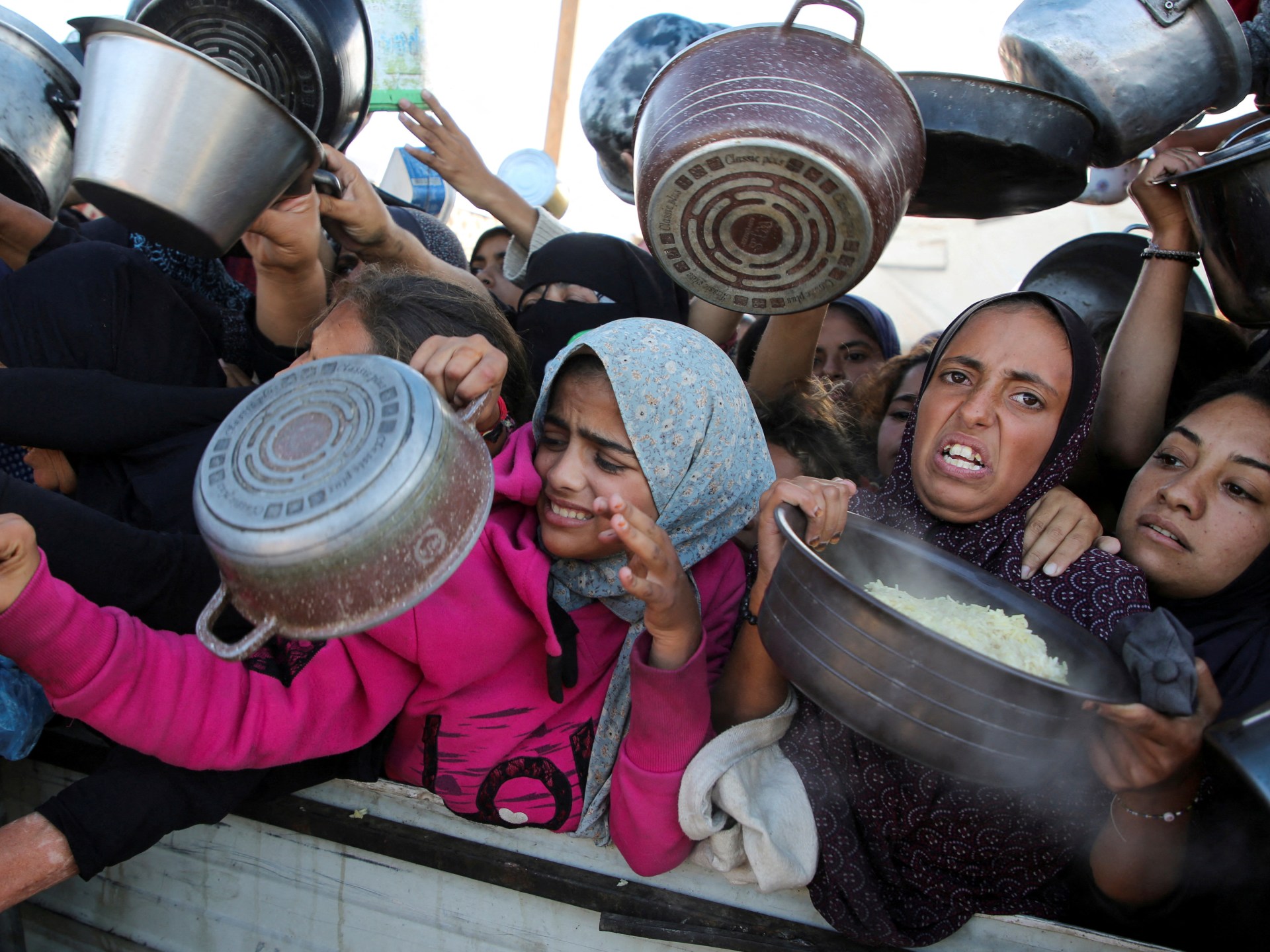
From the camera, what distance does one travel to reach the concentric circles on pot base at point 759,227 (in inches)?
60.7

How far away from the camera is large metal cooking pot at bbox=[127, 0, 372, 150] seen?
2.12 meters

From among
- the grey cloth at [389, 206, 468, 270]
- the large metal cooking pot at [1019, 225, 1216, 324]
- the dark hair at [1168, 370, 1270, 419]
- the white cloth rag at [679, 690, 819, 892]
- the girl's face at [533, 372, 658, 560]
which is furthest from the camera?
the grey cloth at [389, 206, 468, 270]

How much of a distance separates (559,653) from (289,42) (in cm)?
171

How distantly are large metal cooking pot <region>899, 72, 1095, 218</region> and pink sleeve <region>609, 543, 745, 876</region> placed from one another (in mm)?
1249

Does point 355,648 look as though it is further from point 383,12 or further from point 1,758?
point 383,12

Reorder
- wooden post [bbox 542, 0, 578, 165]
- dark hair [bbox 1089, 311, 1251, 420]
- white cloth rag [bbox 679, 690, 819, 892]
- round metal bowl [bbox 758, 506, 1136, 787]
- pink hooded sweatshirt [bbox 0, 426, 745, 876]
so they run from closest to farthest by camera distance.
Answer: round metal bowl [bbox 758, 506, 1136, 787] → pink hooded sweatshirt [bbox 0, 426, 745, 876] → white cloth rag [bbox 679, 690, 819, 892] → dark hair [bbox 1089, 311, 1251, 420] → wooden post [bbox 542, 0, 578, 165]

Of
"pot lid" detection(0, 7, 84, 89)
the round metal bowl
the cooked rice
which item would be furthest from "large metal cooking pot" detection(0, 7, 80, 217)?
the cooked rice

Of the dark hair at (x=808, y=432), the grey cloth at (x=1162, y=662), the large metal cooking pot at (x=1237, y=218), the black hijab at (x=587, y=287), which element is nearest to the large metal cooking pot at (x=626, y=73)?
the black hijab at (x=587, y=287)

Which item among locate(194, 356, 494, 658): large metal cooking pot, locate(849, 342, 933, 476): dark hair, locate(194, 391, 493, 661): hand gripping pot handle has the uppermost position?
locate(194, 356, 494, 658): large metal cooking pot

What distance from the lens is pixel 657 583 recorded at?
147 centimetres

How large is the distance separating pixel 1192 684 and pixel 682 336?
118 cm

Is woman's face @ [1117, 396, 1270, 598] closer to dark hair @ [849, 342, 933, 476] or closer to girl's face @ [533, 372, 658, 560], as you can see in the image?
dark hair @ [849, 342, 933, 476]

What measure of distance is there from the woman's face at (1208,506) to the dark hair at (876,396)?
3.33 ft

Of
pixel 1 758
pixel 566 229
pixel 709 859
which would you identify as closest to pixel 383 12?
pixel 566 229
